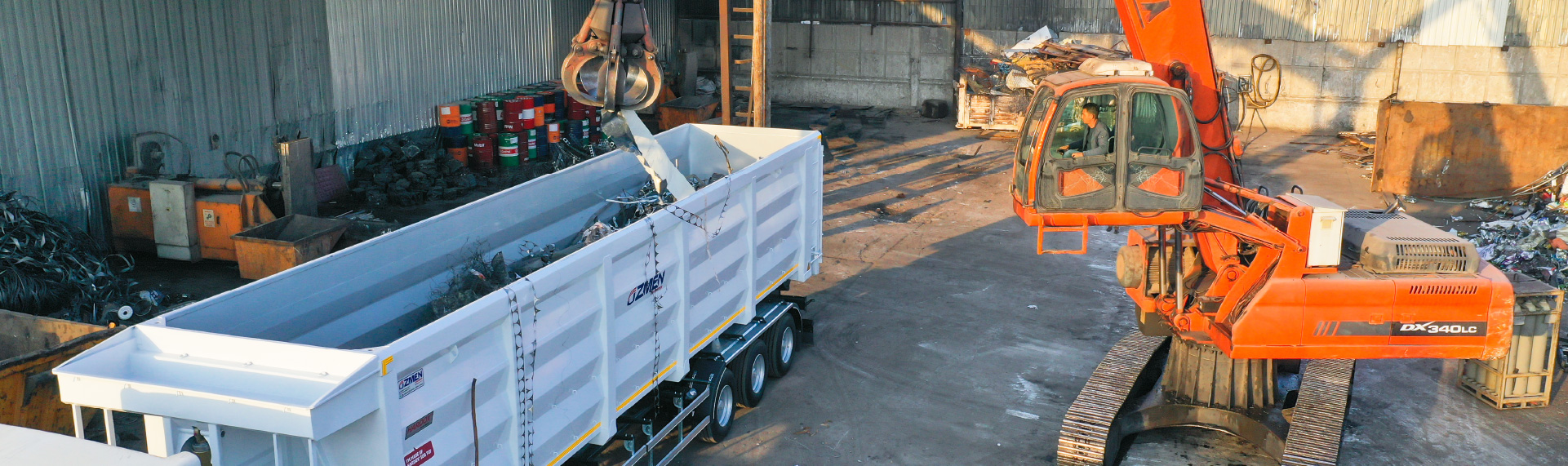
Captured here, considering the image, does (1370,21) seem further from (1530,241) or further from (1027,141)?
(1027,141)

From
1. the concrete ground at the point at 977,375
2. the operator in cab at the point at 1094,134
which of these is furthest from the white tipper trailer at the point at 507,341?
the operator in cab at the point at 1094,134

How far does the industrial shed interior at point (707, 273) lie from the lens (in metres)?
5.48

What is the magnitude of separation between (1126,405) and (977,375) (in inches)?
56.3

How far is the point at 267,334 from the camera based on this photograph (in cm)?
564

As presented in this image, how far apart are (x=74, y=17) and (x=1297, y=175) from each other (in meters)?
17.9

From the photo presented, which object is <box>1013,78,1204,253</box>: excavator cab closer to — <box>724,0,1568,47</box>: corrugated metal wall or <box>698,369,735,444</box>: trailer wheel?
<box>698,369,735,444</box>: trailer wheel

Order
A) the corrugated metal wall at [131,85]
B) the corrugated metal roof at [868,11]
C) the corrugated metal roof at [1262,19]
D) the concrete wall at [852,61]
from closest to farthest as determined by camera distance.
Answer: the corrugated metal wall at [131,85], the corrugated metal roof at [1262,19], the corrugated metal roof at [868,11], the concrete wall at [852,61]

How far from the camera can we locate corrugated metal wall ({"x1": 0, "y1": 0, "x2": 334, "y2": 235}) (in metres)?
12.0

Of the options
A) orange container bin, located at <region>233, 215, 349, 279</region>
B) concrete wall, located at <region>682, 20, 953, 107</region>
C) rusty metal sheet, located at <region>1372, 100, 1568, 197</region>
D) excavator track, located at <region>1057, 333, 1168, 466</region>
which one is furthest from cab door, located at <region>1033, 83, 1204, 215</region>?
concrete wall, located at <region>682, 20, 953, 107</region>

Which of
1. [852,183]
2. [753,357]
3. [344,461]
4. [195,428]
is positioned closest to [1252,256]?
[753,357]

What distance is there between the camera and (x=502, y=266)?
23.1 ft

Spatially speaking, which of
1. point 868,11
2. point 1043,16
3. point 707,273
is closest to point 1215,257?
point 707,273

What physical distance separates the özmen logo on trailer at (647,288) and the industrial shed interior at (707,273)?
76mm

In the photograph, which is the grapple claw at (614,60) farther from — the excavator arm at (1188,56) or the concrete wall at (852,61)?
the concrete wall at (852,61)
